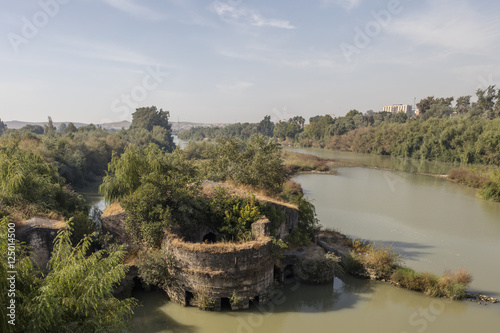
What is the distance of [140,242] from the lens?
48.2 ft

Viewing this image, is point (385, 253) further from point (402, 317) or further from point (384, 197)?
point (384, 197)

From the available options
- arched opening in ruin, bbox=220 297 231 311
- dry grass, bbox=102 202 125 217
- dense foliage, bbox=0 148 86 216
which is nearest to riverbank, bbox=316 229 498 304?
arched opening in ruin, bbox=220 297 231 311

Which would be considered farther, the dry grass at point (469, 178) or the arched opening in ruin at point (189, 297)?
the dry grass at point (469, 178)

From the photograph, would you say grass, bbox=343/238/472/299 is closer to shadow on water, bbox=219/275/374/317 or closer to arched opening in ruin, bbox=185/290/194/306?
shadow on water, bbox=219/275/374/317

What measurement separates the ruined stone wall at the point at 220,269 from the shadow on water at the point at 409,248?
9.96 m

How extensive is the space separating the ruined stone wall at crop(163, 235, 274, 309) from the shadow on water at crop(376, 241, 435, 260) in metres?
9.96

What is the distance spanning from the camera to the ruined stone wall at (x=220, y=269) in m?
12.3

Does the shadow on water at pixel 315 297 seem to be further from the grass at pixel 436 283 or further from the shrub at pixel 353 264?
the grass at pixel 436 283

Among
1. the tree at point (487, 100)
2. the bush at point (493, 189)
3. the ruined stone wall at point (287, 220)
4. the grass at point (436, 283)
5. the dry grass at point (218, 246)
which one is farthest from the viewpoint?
the tree at point (487, 100)

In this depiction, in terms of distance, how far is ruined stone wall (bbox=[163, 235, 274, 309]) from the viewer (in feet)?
40.2

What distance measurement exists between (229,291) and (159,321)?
9.81 ft

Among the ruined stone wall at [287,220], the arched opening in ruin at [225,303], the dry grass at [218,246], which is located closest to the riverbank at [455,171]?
the ruined stone wall at [287,220]

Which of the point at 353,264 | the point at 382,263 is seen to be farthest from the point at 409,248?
the point at 353,264

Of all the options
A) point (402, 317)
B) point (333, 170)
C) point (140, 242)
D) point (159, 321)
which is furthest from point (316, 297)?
point (333, 170)
